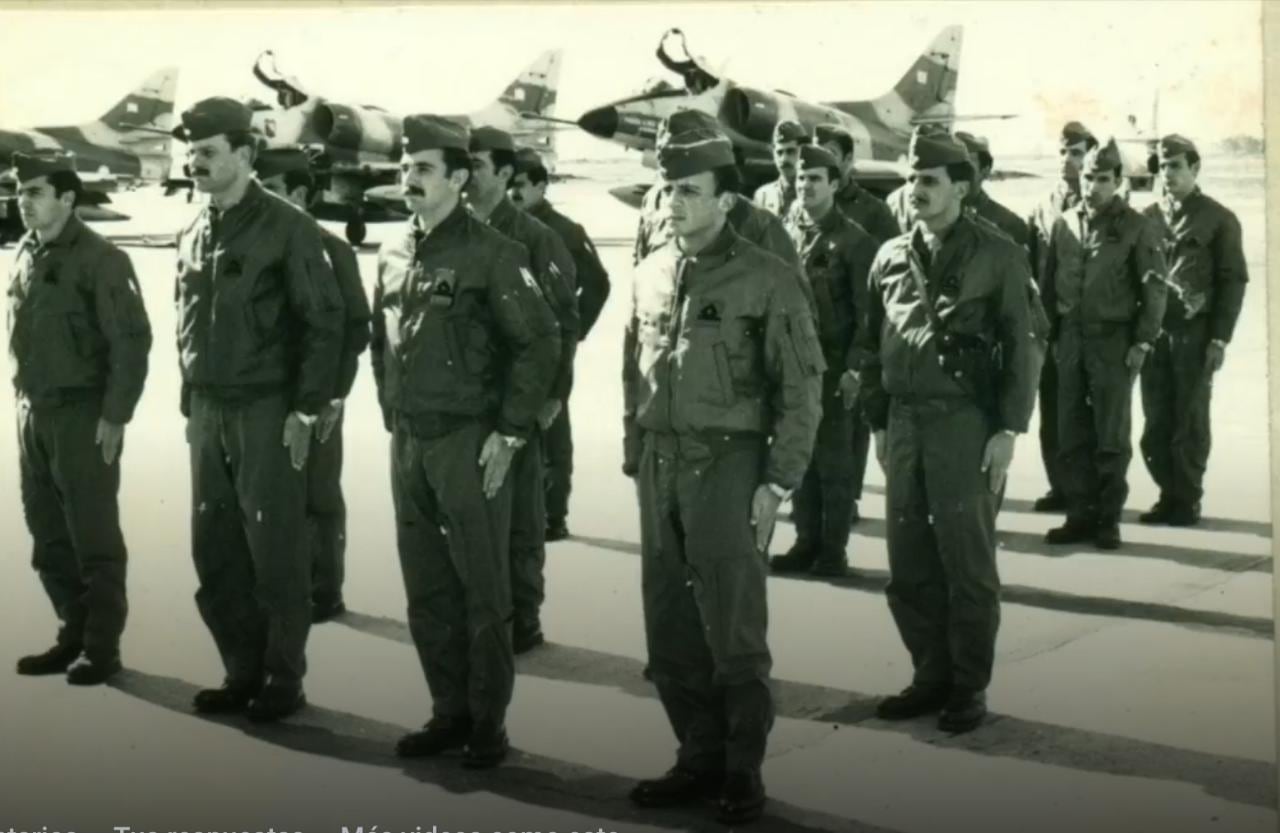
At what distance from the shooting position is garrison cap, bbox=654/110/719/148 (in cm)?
328

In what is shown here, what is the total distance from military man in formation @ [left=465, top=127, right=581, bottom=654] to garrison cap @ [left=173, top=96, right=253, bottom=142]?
54 centimetres

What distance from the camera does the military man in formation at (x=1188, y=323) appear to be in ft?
12.2

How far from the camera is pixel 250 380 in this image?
3.59 m

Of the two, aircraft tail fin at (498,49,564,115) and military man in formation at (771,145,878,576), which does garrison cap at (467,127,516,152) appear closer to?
aircraft tail fin at (498,49,564,115)

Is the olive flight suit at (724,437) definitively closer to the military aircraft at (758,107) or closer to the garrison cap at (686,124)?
the garrison cap at (686,124)

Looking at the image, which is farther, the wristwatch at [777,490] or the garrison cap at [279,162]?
the garrison cap at [279,162]

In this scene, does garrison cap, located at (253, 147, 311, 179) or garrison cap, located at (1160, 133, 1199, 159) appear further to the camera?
garrison cap, located at (253, 147, 311, 179)

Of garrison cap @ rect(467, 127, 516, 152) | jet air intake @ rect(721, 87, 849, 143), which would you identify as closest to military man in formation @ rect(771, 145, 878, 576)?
jet air intake @ rect(721, 87, 849, 143)

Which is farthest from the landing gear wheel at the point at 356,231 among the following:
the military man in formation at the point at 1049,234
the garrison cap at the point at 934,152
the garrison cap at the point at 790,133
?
the military man in formation at the point at 1049,234

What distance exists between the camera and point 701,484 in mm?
3189

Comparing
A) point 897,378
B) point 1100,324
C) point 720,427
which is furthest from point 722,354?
point 1100,324

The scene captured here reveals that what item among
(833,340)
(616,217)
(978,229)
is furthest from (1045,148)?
(616,217)

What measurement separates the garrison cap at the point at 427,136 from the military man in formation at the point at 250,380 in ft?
1.07

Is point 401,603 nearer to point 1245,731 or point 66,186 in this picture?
point 66,186
